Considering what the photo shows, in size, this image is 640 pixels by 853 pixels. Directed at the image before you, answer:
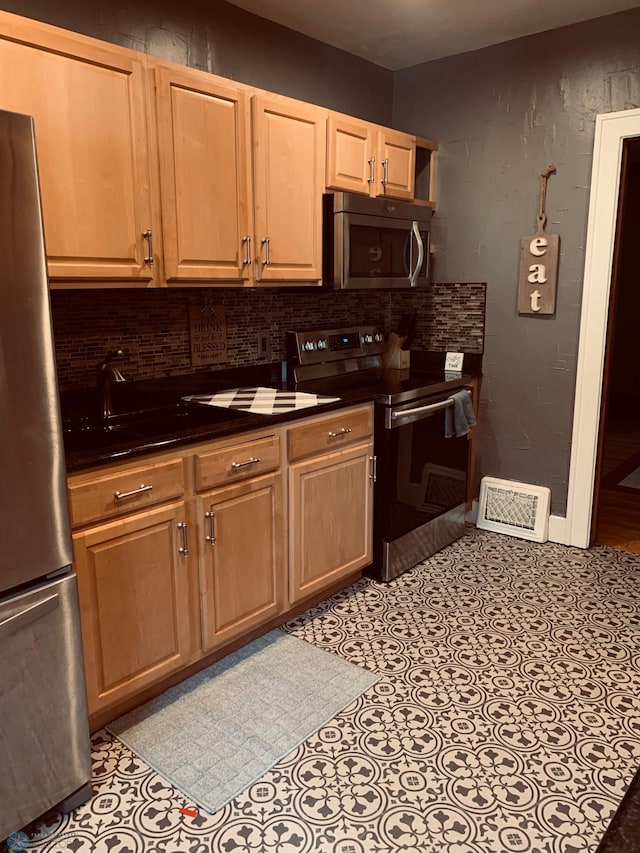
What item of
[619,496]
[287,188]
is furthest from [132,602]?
[619,496]

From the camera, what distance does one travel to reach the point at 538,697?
2.20 meters

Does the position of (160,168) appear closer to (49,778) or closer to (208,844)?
(49,778)

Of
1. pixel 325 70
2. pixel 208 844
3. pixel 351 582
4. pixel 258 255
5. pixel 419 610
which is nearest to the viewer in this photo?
pixel 208 844

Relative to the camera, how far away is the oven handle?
2896 millimetres

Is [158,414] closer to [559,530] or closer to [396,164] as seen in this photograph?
[396,164]

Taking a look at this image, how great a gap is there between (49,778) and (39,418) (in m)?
0.93

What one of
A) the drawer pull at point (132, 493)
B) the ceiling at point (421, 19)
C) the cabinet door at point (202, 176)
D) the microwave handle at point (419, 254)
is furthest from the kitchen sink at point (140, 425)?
the ceiling at point (421, 19)

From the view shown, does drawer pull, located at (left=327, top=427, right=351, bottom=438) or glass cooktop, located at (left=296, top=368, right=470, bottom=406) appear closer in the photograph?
drawer pull, located at (left=327, top=427, right=351, bottom=438)

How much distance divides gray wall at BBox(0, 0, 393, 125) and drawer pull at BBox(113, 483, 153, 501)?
1.62m

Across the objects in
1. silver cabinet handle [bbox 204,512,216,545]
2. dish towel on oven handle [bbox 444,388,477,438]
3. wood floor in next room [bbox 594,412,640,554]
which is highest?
dish towel on oven handle [bbox 444,388,477,438]

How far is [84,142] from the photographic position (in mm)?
1975

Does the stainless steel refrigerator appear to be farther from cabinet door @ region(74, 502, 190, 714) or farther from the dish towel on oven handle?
the dish towel on oven handle

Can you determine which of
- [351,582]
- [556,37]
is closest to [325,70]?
[556,37]

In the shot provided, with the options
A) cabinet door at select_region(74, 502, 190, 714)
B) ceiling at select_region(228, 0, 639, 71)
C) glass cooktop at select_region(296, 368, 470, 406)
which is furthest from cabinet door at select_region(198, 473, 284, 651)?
ceiling at select_region(228, 0, 639, 71)
